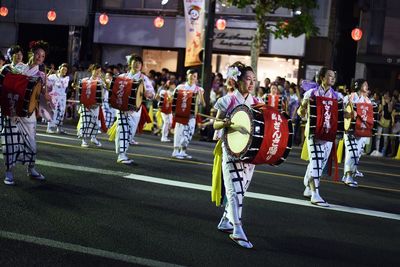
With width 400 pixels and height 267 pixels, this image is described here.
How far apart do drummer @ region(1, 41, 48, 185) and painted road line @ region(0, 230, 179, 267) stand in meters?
2.44

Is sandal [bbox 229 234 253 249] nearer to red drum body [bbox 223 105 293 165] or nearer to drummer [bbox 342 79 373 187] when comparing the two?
red drum body [bbox 223 105 293 165]

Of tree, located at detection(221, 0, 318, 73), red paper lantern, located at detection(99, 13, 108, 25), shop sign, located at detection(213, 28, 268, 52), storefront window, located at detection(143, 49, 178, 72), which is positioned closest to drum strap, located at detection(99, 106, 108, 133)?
tree, located at detection(221, 0, 318, 73)

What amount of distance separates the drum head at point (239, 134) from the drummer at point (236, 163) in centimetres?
7

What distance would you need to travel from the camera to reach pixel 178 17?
25672 mm

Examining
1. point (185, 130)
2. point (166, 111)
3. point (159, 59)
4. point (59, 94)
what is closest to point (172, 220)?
point (185, 130)

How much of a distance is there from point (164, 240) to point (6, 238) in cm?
151

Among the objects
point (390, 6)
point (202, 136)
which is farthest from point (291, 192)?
point (390, 6)

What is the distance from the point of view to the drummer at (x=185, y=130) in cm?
1197

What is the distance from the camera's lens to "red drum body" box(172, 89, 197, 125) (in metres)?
12.2

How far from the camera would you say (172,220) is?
6.48 m

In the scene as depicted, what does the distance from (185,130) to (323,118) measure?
4.85 meters

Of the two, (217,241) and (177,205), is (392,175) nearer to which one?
(177,205)

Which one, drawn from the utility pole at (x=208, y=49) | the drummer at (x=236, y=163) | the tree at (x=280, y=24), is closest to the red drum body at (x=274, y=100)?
the tree at (x=280, y=24)

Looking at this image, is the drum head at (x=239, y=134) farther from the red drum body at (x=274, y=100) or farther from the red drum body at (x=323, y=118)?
the red drum body at (x=274, y=100)
